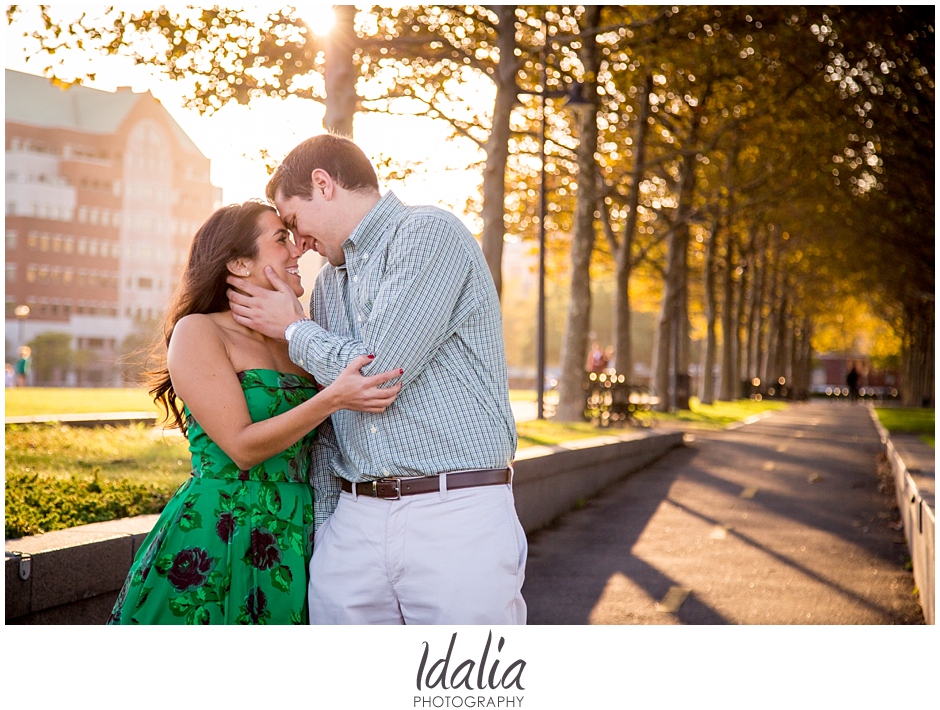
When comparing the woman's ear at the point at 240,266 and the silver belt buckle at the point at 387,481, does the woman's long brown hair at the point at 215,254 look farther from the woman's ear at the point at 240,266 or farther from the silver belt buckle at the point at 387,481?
the silver belt buckle at the point at 387,481

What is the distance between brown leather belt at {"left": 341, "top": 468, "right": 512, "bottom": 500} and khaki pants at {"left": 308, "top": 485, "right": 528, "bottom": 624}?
0.7 inches

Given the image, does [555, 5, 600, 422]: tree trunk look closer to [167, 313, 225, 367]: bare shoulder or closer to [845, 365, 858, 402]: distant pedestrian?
[167, 313, 225, 367]: bare shoulder

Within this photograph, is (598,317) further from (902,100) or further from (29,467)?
(29,467)

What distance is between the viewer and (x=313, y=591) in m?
3.02

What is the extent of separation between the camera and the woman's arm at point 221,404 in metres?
2.87

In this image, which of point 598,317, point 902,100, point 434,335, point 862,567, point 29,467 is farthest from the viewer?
point 598,317

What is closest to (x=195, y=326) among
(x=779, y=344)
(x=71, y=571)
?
(x=71, y=571)

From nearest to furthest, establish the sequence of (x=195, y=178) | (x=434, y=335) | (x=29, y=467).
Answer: (x=434, y=335) → (x=29, y=467) → (x=195, y=178)

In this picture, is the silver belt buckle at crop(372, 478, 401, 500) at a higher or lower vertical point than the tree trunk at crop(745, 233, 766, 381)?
lower

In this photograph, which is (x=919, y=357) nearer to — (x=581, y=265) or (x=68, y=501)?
(x=581, y=265)

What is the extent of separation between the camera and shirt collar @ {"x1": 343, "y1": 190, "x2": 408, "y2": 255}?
2.86 m

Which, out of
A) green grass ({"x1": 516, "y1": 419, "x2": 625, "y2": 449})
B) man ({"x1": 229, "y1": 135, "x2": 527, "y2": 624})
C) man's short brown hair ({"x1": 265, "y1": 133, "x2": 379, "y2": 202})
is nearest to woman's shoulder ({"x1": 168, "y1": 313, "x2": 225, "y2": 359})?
man ({"x1": 229, "y1": 135, "x2": 527, "y2": 624})
